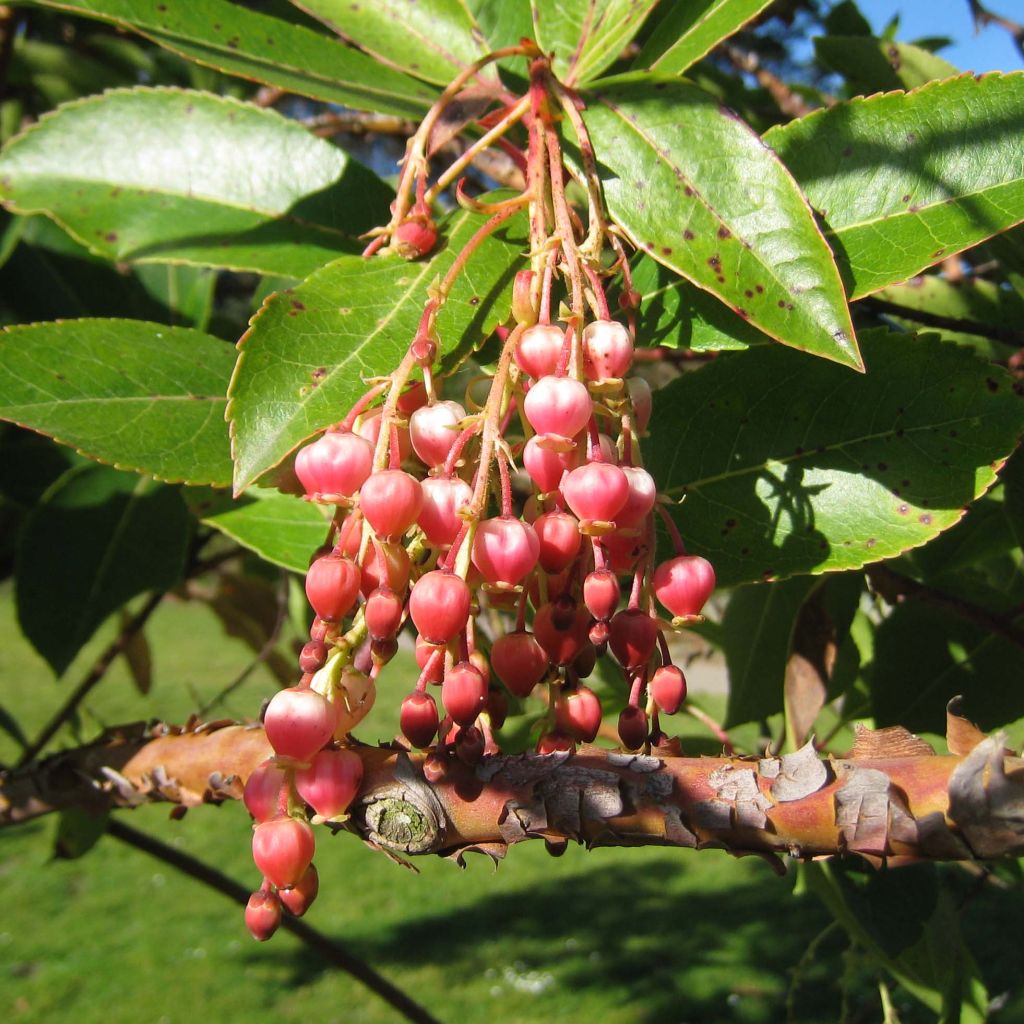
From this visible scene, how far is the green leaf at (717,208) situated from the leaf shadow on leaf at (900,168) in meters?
0.07

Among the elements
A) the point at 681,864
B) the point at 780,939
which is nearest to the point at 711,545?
the point at 780,939

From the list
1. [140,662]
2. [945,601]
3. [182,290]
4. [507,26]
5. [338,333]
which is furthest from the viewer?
[140,662]

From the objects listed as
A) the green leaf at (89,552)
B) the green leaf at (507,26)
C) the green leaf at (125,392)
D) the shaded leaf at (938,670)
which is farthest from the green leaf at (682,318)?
the green leaf at (89,552)

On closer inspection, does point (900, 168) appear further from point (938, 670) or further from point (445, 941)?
point (445, 941)

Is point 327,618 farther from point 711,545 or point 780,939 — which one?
point 780,939

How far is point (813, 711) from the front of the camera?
3.43ft

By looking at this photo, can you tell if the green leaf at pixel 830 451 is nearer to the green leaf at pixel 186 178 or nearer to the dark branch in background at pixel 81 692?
the green leaf at pixel 186 178

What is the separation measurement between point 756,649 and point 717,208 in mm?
618

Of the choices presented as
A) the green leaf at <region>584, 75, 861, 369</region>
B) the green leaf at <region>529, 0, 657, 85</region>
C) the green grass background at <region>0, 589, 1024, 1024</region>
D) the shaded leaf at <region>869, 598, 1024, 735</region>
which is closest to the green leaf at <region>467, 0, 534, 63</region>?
the green leaf at <region>529, 0, 657, 85</region>

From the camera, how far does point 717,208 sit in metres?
0.66

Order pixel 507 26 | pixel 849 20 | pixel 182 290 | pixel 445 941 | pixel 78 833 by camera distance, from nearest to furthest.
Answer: pixel 507 26
pixel 78 833
pixel 182 290
pixel 849 20
pixel 445 941

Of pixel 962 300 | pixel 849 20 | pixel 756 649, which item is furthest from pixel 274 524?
pixel 849 20

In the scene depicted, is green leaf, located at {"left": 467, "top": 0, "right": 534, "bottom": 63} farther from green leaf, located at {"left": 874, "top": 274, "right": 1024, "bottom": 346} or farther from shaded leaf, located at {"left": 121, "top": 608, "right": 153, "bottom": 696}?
shaded leaf, located at {"left": 121, "top": 608, "right": 153, "bottom": 696}

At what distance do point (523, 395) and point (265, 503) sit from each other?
522mm
